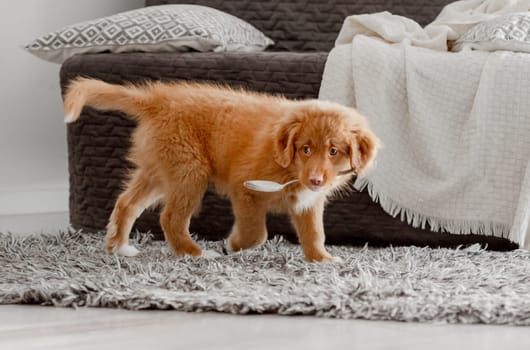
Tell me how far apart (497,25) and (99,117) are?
108 cm

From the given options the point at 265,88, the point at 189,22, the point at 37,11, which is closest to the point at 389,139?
the point at 265,88

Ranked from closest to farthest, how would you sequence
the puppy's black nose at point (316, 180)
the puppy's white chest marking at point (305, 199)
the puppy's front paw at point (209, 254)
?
the puppy's black nose at point (316, 180) → the puppy's white chest marking at point (305, 199) → the puppy's front paw at point (209, 254)

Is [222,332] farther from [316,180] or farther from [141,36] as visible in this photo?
[141,36]

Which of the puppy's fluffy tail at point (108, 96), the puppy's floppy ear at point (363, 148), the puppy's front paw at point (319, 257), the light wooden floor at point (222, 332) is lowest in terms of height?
the puppy's front paw at point (319, 257)

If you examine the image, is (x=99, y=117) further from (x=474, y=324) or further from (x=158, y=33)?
(x=474, y=324)

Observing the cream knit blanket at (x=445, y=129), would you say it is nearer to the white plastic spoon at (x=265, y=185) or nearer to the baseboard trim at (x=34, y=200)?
the white plastic spoon at (x=265, y=185)

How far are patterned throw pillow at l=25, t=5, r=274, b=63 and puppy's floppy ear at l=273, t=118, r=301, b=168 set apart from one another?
2.35 feet

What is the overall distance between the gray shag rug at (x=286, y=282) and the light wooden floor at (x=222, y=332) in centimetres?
3

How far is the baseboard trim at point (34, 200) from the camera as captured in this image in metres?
3.43

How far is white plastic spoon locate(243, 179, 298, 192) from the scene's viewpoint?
7.02 ft

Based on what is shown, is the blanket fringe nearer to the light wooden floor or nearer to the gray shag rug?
the gray shag rug

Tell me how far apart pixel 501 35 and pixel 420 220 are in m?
0.51

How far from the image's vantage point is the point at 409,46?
260 centimetres

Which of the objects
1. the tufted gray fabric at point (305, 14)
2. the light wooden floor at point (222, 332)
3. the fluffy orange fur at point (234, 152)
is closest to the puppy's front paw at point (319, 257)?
the fluffy orange fur at point (234, 152)
